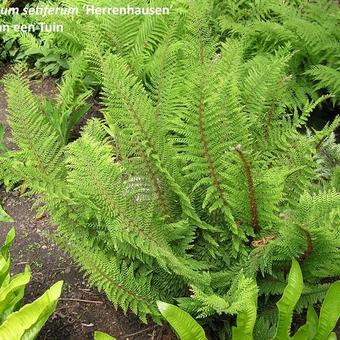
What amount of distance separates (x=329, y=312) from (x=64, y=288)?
1236 mm

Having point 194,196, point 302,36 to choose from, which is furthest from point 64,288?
point 302,36

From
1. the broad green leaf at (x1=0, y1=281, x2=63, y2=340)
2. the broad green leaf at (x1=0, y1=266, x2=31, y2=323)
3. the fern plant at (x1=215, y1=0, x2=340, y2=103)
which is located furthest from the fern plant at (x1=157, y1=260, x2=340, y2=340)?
the fern plant at (x1=215, y1=0, x2=340, y2=103)

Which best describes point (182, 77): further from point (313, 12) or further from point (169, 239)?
point (313, 12)

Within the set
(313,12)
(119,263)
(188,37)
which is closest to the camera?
(119,263)

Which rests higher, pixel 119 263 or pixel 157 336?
pixel 119 263

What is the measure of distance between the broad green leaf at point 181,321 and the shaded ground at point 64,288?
0.49 m

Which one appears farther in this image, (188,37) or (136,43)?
(136,43)

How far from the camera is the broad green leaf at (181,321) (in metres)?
1.78

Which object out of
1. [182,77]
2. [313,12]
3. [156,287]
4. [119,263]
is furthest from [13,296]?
[313,12]

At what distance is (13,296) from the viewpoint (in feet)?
6.81

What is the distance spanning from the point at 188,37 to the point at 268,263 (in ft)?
4.59

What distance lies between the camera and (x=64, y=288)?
254 centimetres

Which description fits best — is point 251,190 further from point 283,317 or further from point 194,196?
point 283,317

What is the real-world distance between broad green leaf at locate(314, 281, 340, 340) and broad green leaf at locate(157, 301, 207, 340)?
0.45 meters
